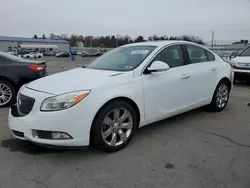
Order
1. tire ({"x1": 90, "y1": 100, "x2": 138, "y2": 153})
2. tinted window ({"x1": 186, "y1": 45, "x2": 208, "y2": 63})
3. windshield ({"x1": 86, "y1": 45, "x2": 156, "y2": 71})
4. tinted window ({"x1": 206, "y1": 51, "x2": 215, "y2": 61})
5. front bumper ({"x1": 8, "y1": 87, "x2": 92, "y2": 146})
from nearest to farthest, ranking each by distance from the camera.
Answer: front bumper ({"x1": 8, "y1": 87, "x2": 92, "y2": 146}), tire ({"x1": 90, "y1": 100, "x2": 138, "y2": 153}), windshield ({"x1": 86, "y1": 45, "x2": 156, "y2": 71}), tinted window ({"x1": 186, "y1": 45, "x2": 208, "y2": 63}), tinted window ({"x1": 206, "y1": 51, "x2": 215, "y2": 61})

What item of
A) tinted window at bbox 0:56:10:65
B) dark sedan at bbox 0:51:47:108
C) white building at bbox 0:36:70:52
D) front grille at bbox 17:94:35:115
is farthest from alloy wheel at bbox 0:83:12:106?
white building at bbox 0:36:70:52

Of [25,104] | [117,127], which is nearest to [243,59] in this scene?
[117,127]

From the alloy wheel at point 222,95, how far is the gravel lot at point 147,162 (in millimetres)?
983

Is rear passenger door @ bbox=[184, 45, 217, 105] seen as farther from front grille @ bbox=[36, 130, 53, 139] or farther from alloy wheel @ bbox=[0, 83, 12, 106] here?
alloy wheel @ bbox=[0, 83, 12, 106]

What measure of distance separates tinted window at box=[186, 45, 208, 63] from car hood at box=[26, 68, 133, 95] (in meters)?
1.58

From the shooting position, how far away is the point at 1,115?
5.16 meters

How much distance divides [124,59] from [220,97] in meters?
2.43

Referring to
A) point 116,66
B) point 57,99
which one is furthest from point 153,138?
point 57,99

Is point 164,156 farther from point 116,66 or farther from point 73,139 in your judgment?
point 116,66

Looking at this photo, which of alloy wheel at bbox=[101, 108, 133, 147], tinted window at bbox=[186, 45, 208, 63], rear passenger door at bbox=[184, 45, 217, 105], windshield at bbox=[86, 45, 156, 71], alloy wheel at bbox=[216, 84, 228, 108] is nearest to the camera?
alloy wheel at bbox=[101, 108, 133, 147]

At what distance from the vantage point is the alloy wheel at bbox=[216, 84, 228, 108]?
16.9 feet

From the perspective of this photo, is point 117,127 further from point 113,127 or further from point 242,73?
point 242,73

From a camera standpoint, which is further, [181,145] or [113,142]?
[181,145]

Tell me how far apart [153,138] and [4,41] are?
83214mm
